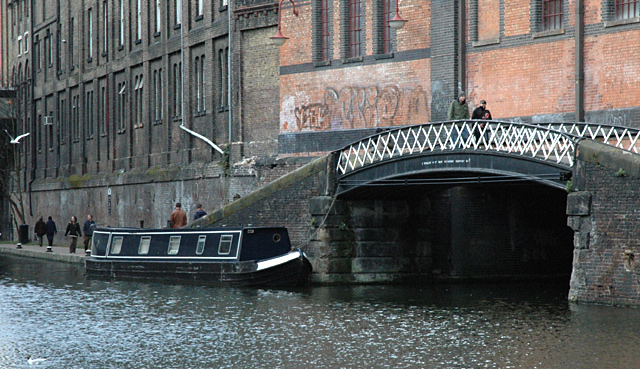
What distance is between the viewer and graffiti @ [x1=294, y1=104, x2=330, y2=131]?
32.3 metres

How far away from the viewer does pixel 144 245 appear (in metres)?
28.5

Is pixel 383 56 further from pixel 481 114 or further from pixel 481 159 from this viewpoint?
pixel 481 159

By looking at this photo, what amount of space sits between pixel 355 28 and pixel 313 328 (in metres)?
15.8

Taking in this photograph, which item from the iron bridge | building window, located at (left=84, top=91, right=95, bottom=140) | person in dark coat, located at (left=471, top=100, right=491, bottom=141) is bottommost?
the iron bridge

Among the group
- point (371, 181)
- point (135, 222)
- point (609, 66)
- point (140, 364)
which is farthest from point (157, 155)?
point (140, 364)

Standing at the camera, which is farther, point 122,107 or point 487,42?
point 122,107

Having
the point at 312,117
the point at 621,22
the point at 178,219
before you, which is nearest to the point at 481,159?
the point at 621,22

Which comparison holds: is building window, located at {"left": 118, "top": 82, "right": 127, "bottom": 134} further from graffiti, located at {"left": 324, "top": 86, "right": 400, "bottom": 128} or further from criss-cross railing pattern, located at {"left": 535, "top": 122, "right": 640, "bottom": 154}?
criss-cross railing pattern, located at {"left": 535, "top": 122, "right": 640, "bottom": 154}

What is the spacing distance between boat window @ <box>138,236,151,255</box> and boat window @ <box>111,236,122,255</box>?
38.5 inches

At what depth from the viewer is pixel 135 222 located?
41.7 metres

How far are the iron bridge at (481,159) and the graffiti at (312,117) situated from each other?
206 inches

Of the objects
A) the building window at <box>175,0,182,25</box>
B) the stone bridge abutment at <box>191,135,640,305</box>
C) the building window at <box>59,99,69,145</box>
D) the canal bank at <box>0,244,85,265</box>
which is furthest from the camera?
the building window at <box>59,99,69,145</box>

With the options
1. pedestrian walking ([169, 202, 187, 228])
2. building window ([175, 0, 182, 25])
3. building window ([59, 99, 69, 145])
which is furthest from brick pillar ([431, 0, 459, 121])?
building window ([59, 99, 69, 145])

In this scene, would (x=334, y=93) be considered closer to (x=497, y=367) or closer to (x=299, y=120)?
(x=299, y=120)
